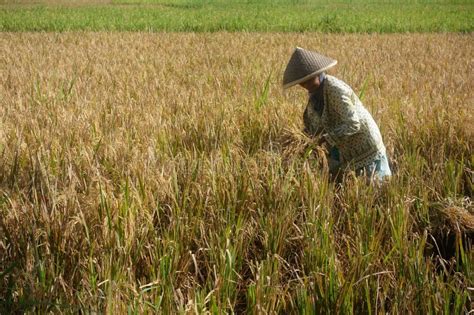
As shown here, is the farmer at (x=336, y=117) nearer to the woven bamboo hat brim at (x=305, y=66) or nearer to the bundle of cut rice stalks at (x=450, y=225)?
the woven bamboo hat brim at (x=305, y=66)

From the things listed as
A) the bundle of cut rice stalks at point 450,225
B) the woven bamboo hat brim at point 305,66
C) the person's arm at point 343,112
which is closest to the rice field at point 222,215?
the bundle of cut rice stalks at point 450,225

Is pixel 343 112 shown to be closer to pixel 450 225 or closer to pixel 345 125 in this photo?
pixel 345 125

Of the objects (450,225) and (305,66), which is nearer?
(450,225)

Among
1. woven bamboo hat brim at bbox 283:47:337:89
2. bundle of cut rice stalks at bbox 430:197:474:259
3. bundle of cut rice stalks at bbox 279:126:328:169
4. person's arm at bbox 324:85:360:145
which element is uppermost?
woven bamboo hat brim at bbox 283:47:337:89

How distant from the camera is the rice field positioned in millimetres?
1970

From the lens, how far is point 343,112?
10.7ft

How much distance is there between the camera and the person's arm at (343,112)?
3.23m

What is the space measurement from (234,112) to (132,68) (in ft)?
10.8

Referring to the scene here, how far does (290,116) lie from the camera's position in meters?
4.04

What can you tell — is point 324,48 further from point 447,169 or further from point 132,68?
point 447,169

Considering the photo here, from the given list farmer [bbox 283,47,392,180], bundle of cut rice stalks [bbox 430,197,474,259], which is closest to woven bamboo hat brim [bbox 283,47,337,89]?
farmer [bbox 283,47,392,180]

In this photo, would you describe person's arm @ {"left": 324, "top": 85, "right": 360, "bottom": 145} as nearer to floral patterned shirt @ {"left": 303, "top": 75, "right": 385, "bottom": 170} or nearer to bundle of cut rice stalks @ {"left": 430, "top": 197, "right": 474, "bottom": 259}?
floral patterned shirt @ {"left": 303, "top": 75, "right": 385, "bottom": 170}

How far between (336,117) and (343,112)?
0.29ft

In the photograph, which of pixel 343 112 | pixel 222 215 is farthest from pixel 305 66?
pixel 222 215
